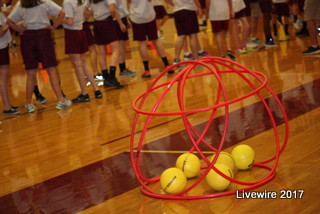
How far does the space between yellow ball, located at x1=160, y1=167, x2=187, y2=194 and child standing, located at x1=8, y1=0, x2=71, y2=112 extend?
479cm

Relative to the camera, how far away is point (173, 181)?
4270 millimetres

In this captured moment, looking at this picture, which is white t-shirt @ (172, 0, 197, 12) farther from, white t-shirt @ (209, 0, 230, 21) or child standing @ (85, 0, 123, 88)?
child standing @ (85, 0, 123, 88)

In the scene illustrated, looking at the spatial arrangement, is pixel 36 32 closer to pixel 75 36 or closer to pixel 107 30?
pixel 75 36

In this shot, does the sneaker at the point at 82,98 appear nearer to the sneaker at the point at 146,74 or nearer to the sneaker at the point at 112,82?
the sneaker at the point at 112,82

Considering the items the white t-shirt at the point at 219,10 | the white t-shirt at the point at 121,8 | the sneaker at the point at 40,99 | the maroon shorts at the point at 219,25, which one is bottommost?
the sneaker at the point at 40,99

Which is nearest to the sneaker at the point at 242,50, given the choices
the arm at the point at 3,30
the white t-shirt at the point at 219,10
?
the white t-shirt at the point at 219,10

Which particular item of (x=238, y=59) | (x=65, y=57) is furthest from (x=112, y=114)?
(x=65, y=57)

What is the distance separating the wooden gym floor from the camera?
4219mm

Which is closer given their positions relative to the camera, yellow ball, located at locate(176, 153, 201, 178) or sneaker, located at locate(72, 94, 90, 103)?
yellow ball, located at locate(176, 153, 201, 178)

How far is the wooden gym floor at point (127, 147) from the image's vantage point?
13.8 ft

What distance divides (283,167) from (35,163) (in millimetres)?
2833

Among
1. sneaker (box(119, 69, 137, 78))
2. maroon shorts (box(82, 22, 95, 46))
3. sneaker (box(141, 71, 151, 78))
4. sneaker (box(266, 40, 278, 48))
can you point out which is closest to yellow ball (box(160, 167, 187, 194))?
sneaker (box(141, 71, 151, 78))

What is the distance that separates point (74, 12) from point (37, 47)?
0.86m

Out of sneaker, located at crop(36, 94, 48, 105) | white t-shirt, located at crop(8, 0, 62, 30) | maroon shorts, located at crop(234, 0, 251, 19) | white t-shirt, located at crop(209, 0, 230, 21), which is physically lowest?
sneaker, located at crop(36, 94, 48, 105)
